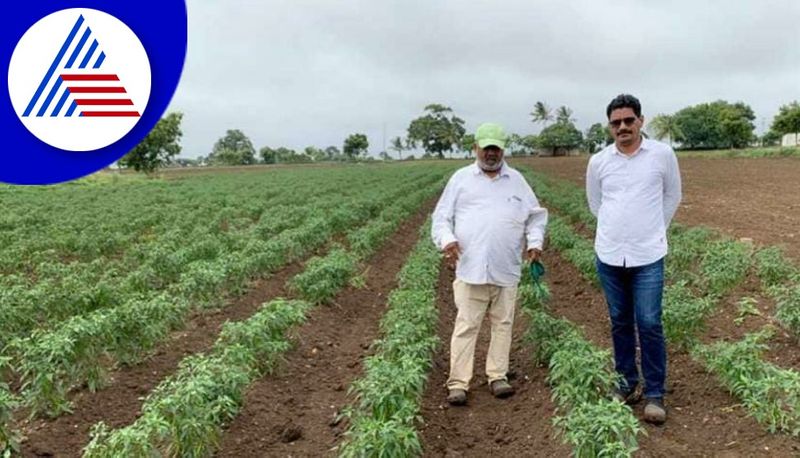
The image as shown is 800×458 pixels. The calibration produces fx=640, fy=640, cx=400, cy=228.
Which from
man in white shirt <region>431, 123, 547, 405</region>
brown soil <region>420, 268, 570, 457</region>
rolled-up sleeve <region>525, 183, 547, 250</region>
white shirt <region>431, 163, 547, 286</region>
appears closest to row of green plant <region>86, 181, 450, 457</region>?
brown soil <region>420, 268, 570, 457</region>

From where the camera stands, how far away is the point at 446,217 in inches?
203

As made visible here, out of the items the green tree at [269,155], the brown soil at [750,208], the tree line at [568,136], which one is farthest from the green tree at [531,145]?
the brown soil at [750,208]

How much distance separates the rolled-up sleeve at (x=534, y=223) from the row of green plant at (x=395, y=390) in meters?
1.26

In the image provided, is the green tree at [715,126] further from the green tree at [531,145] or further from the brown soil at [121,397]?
the brown soil at [121,397]

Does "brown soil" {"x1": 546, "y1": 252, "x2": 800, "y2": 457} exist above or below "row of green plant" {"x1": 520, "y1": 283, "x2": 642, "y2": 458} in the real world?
below

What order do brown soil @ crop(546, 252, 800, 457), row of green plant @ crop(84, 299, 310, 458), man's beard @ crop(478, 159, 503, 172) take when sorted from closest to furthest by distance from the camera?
row of green plant @ crop(84, 299, 310, 458), brown soil @ crop(546, 252, 800, 457), man's beard @ crop(478, 159, 503, 172)

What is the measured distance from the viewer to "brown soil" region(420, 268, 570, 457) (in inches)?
177

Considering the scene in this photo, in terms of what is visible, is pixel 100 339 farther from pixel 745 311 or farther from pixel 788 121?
pixel 788 121

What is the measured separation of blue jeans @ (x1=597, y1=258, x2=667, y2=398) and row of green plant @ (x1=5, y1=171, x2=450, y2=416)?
4.06m

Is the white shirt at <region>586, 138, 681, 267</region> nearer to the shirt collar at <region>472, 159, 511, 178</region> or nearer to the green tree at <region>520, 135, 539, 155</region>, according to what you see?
the shirt collar at <region>472, 159, 511, 178</region>

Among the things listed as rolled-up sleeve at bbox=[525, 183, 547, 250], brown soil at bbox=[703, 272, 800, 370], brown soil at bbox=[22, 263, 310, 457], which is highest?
rolled-up sleeve at bbox=[525, 183, 547, 250]

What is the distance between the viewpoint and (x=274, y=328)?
6.14 metres

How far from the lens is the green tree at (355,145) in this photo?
356 ft

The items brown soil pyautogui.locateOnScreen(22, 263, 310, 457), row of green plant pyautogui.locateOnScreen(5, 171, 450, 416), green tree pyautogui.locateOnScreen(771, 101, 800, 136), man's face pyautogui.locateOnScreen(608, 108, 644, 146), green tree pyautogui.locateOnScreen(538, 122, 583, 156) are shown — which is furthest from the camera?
green tree pyautogui.locateOnScreen(538, 122, 583, 156)
